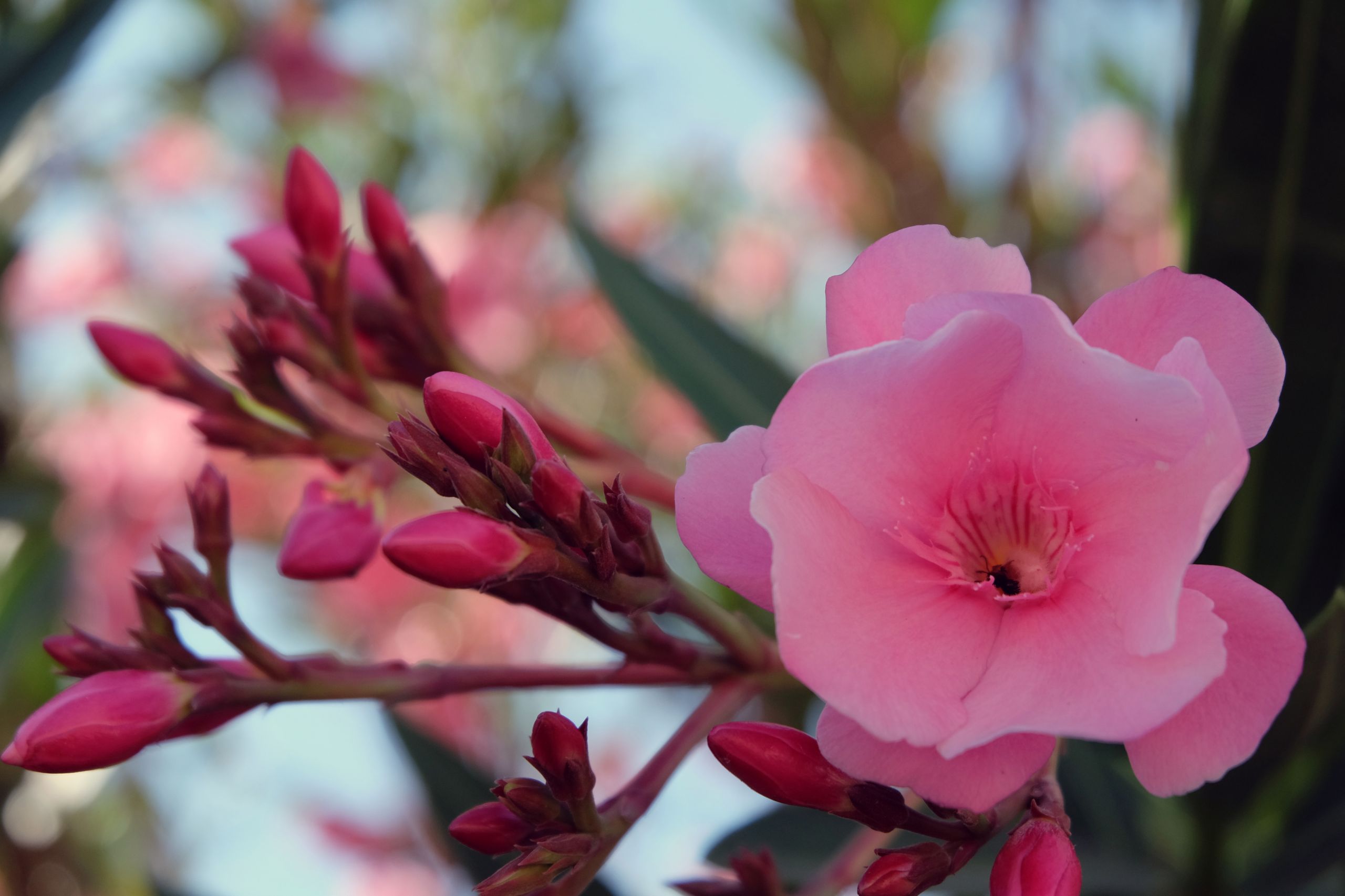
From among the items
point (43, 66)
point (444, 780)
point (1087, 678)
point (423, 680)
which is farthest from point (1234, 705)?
point (43, 66)

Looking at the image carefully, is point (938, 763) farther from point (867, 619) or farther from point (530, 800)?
point (530, 800)

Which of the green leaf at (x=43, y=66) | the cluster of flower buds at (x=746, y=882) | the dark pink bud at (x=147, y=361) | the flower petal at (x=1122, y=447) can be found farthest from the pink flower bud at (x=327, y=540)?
the green leaf at (x=43, y=66)

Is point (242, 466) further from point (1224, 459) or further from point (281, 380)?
point (1224, 459)

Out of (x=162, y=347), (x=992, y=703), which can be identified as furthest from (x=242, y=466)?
(x=992, y=703)

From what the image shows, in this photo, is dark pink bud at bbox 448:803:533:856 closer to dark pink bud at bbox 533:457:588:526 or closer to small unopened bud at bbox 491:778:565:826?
small unopened bud at bbox 491:778:565:826

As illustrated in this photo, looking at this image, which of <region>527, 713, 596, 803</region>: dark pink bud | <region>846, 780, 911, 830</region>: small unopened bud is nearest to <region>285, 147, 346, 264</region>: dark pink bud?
<region>527, 713, 596, 803</region>: dark pink bud

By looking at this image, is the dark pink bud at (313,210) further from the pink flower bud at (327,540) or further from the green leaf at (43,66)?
the green leaf at (43,66)
